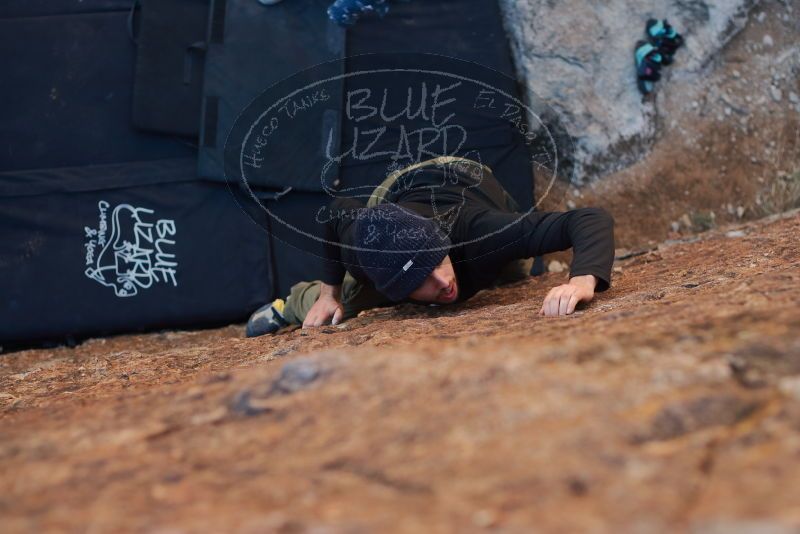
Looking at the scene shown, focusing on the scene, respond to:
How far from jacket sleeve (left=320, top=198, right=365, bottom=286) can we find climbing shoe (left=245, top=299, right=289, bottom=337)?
0.48 meters

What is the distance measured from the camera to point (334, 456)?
4.75ft

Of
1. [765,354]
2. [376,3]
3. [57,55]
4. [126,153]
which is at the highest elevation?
[376,3]

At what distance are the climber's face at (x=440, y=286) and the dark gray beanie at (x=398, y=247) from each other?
0.10 ft

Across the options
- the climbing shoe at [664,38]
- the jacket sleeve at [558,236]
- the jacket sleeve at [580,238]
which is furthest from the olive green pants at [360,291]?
the climbing shoe at [664,38]

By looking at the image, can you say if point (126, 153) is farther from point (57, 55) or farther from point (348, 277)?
point (348, 277)

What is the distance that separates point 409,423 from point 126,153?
10.9 ft

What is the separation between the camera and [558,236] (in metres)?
2.99

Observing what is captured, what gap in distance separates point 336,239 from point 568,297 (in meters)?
1.15

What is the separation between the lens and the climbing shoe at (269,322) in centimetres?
383

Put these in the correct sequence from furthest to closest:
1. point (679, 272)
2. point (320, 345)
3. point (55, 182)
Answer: point (55, 182)
point (679, 272)
point (320, 345)

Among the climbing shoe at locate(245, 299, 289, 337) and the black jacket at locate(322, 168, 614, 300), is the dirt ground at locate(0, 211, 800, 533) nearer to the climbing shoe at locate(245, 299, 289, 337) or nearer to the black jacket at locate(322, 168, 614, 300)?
the black jacket at locate(322, 168, 614, 300)

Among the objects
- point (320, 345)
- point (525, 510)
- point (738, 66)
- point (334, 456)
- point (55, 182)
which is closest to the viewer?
point (525, 510)

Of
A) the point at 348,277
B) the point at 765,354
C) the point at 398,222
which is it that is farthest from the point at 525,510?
the point at 348,277

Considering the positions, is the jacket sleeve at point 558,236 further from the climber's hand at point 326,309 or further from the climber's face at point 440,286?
the climber's hand at point 326,309
